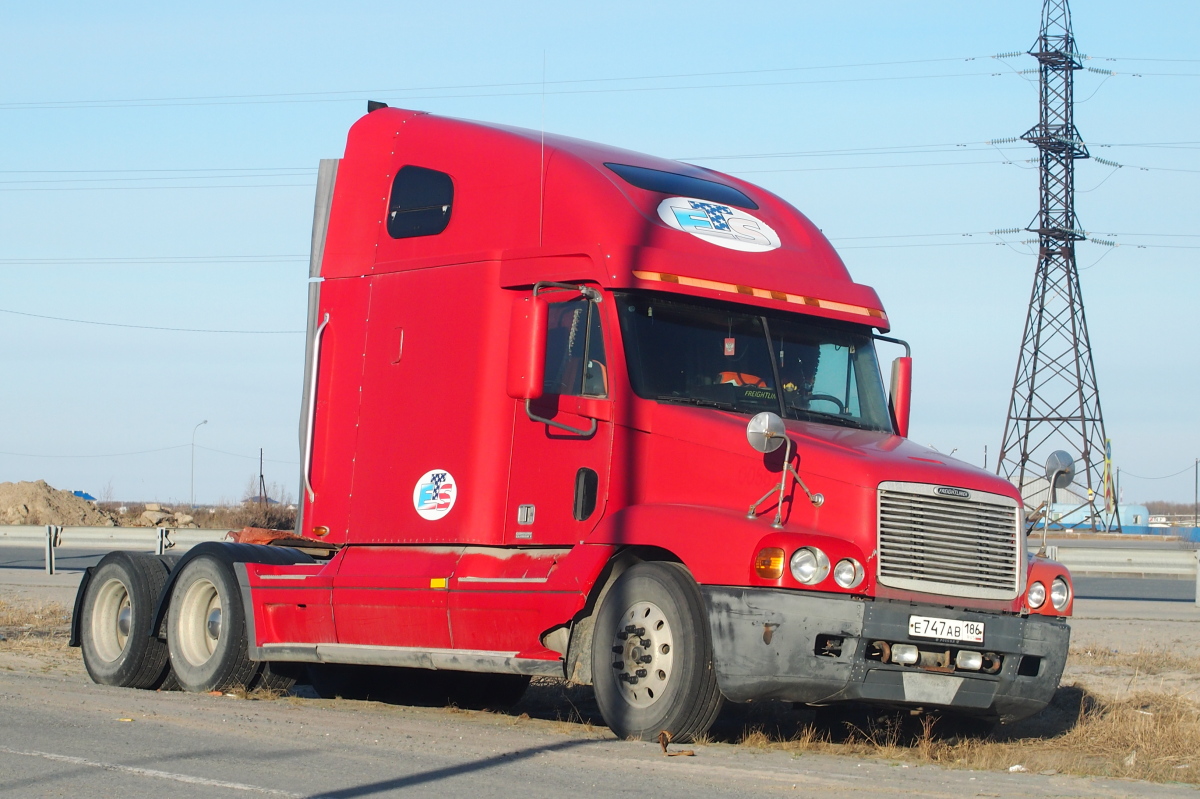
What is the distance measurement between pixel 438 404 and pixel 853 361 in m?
2.91

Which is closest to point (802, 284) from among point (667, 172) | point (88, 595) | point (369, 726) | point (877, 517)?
point (667, 172)

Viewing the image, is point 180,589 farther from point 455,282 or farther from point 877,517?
point 877,517

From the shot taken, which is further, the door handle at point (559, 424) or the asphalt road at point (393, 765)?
the door handle at point (559, 424)

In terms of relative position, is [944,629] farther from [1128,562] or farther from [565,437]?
[1128,562]

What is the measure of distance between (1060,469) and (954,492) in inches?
59.0

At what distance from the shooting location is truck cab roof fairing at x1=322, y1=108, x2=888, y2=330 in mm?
9047

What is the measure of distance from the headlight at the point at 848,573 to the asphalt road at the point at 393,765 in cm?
99

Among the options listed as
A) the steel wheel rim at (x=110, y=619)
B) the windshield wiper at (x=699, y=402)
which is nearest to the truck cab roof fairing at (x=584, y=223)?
the windshield wiper at (x=699, y=402)

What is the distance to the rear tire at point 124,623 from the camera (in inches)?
455

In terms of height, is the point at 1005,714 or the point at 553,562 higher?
the point at 553,562

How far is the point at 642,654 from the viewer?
27.0ft

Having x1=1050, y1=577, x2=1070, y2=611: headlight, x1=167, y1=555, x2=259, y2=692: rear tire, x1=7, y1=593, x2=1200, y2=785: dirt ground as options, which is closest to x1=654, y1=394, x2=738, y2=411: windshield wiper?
x1=7, y1=593, x2=1200, y2=785: dirt ground

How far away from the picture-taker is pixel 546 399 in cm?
909

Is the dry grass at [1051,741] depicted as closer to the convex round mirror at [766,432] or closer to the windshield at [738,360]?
the convex round mirror at [766,432]
